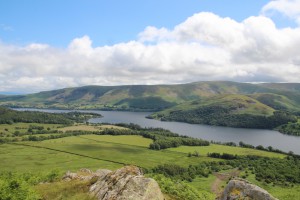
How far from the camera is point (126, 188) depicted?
31.4 metres

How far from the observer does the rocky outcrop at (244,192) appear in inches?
1258

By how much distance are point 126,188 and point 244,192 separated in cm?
1367

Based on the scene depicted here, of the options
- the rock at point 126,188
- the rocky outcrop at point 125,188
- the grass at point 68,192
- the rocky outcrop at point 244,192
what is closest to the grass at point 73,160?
the grass at point 68,192

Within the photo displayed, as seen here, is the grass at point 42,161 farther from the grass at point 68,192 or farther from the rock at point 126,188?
the rock at point 126,188

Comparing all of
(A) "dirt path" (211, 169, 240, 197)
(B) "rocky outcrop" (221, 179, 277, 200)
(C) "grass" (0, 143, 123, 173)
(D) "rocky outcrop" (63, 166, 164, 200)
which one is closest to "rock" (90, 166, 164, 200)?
(D) "rocky outcrop" (63, 166, 164, 200)

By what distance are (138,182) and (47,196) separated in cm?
1172

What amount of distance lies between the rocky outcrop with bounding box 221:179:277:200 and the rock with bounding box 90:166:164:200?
342 inches

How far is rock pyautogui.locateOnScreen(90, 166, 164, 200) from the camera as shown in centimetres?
3030

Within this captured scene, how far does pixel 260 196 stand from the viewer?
1254 inches

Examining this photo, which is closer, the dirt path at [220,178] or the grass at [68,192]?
the grass at [68,192]

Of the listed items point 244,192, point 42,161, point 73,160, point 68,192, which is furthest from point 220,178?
point 68,192

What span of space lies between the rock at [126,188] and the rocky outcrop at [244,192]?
869cm

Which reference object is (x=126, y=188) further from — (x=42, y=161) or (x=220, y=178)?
(x=42, y=161)

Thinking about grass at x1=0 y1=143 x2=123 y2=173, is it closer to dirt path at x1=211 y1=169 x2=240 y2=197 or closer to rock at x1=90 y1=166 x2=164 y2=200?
dirt path at x1=211 y1=169 x2=240 y2=197
